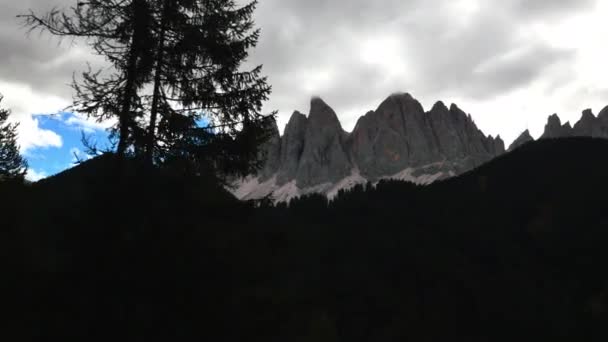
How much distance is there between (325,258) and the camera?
102 m

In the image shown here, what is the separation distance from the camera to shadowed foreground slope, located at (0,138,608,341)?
18.9 feet

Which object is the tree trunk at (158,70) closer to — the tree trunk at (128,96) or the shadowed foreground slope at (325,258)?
the tree trunk at (128,96)

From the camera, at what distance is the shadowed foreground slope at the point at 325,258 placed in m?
5.77

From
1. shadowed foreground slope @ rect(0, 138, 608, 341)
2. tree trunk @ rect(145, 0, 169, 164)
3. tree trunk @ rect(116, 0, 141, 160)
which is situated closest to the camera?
shadowed foreground slope @ rect(0, 138, 608, 341)

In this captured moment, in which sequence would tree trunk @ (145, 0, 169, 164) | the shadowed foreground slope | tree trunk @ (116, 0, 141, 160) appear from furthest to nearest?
tree trunk @ (145, 0, 169, 164) < tree trunk @ (116, 0, 141, 160) < the shadowed foreground slope

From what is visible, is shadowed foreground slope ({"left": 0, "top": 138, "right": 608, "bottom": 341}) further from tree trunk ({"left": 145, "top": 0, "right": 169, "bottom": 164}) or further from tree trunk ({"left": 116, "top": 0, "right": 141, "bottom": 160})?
tree trunk ({"left": 145, "top": 0, "right": 169, "bottom": 164})

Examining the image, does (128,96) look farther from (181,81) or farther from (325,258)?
(325,258)

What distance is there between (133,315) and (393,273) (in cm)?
9563

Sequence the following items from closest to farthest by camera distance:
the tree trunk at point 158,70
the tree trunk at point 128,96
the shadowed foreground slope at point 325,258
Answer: the shadowed foreground slope at point 325,258, the tree trunk at point 128,96, the tree trunk at point 158,70

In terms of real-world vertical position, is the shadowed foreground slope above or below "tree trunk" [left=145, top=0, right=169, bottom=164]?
below

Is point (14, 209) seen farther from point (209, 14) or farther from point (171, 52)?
point (209, 14)

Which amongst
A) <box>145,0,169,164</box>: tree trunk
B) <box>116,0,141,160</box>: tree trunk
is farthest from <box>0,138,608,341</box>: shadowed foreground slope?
<box>145,0,169,164</box>: tree trunk

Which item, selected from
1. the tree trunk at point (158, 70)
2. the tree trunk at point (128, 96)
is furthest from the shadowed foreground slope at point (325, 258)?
the tree trunk at point (158, 70)

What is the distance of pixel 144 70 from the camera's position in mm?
12203
